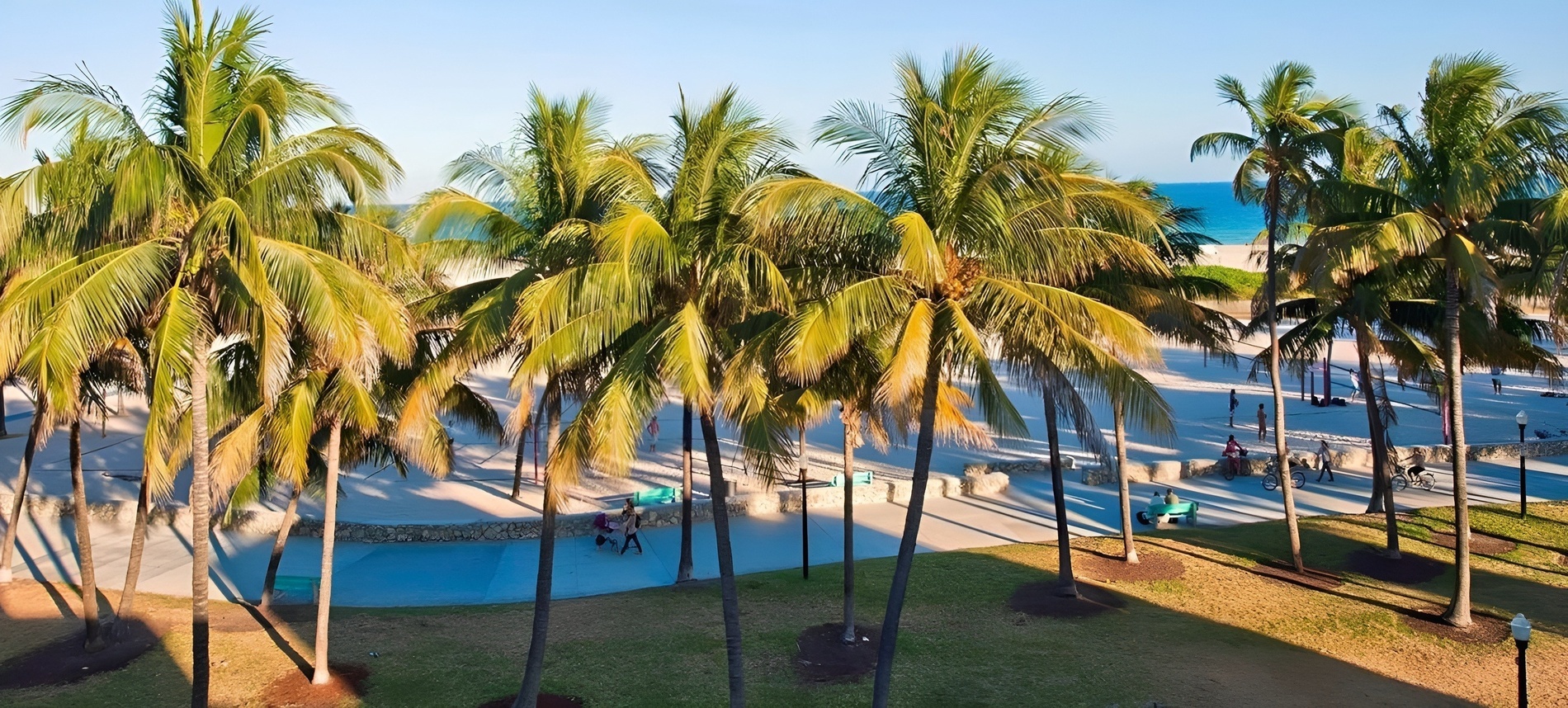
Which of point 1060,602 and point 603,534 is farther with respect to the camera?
point 603,534

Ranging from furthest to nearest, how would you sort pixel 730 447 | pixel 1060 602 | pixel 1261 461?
pixel 730 447
pixel 1261 461
pixel 1060 602

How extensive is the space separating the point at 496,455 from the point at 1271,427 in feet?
67.4

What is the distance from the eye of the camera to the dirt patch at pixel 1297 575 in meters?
15.8

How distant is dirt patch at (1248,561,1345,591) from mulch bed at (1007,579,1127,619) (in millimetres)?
2761

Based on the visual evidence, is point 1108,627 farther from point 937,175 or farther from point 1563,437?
point 1563,437

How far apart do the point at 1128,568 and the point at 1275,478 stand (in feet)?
25.2

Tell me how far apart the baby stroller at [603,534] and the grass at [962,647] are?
2737mm

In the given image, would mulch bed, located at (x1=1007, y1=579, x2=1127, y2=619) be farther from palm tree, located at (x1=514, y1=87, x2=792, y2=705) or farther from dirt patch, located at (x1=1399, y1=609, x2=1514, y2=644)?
palm tree, located at (x1=514, y1=87, x2=792, y2=705)

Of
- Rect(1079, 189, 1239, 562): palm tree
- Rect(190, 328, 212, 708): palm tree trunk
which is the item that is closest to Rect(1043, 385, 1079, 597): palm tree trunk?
Rect(1079, 189, 1239, 562): palm tree

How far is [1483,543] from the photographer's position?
17.8m

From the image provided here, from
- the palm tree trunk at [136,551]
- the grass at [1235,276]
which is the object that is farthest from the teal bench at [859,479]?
the grass at [1235,276]

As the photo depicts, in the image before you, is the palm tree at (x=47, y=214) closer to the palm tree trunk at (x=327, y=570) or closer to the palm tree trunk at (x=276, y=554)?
the palm tree trunk at (x=327, y=570)

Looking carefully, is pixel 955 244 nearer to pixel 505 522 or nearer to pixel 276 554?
pixel 276 554

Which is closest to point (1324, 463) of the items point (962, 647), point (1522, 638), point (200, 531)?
point (962, 647)
